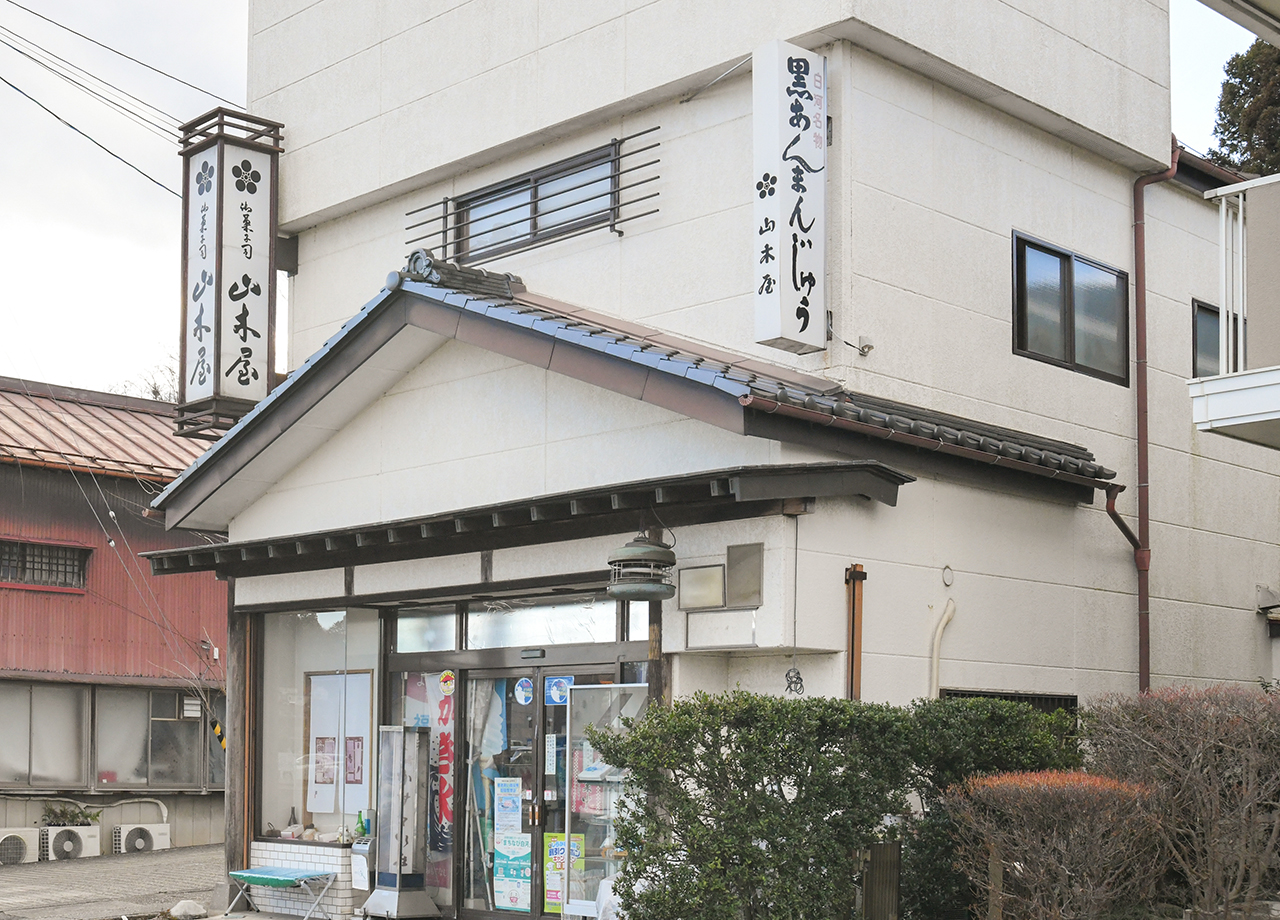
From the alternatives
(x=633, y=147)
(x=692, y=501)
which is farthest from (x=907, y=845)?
(x=633, y=147)

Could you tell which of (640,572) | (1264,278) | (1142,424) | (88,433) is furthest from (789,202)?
(88,433)

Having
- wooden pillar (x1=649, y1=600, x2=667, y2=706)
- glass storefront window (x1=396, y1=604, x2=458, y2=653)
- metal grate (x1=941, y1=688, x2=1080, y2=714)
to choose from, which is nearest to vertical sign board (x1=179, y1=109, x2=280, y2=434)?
glass storefront window (x1=396, y1=604, x2=458, y2=653)

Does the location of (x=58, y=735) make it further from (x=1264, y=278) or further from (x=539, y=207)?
(x=1264, y=278)

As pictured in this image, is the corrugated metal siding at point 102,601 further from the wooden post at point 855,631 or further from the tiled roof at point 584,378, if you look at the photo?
the wooden post at point 855,631

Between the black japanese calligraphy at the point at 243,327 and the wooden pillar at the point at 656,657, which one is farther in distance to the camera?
the black japanese calligraphy at the point at 243,327

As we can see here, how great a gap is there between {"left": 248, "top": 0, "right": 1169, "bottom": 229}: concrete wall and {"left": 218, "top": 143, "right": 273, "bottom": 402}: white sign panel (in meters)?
0.53

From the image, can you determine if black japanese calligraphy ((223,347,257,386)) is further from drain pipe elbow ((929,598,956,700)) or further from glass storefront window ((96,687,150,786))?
glass storefront window ((96,687,150,786))

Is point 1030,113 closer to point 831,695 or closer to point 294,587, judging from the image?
point 831,695

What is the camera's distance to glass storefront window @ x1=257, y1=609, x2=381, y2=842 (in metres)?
14.6

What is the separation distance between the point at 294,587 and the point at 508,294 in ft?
13.8

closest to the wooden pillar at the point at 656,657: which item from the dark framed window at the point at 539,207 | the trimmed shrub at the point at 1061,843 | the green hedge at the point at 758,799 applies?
the green hedge at the point at 758,799

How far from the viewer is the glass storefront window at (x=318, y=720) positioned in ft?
47.9

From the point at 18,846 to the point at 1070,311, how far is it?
1684 cm

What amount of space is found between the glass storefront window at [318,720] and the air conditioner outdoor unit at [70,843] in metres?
→ 8.42
